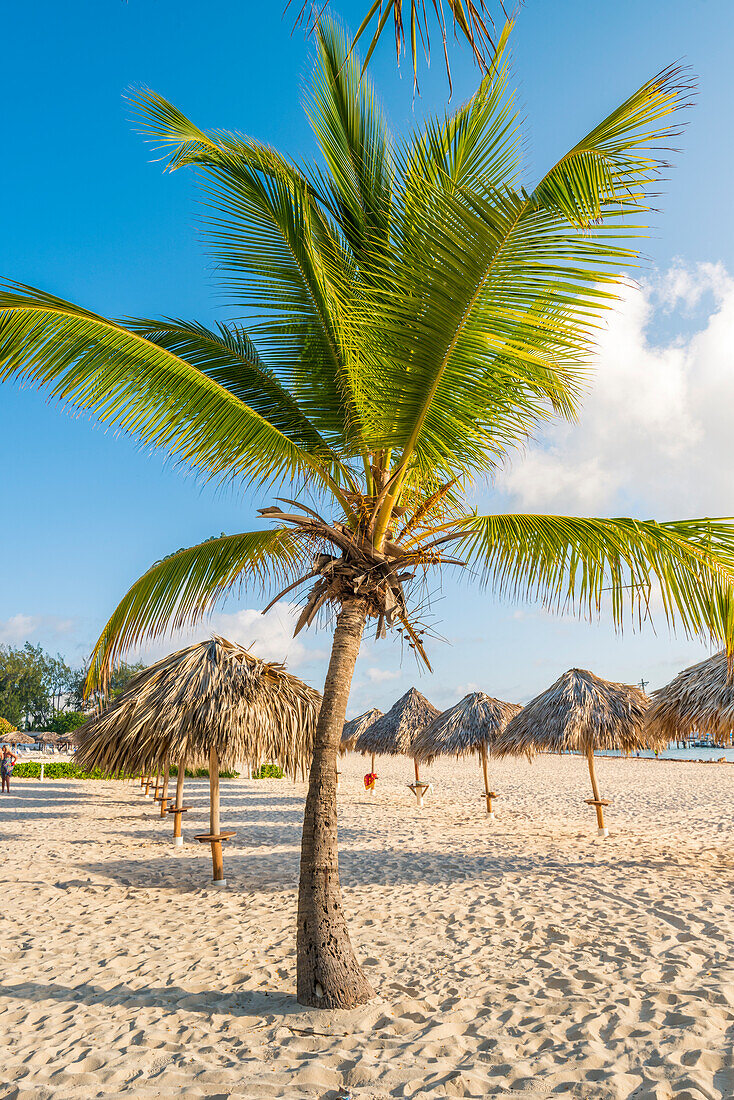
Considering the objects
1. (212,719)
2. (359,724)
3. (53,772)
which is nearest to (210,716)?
(212,719)

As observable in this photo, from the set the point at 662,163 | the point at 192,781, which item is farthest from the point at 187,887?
the point at 192,781

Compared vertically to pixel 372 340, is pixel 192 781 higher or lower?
lower

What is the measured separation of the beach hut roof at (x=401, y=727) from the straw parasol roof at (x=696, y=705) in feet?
33.2

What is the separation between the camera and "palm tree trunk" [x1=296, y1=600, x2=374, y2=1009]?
4.06m

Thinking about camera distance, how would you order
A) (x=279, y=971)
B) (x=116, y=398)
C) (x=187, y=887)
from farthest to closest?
(x=187, y=887) → (x=279, y=971) → (x=116, y=398)

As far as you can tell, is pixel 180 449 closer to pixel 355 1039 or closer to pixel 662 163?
pixel 662 163

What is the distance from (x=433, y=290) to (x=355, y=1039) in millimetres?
4241

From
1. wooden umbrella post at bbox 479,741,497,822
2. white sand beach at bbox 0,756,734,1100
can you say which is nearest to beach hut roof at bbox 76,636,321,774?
white sand beach at bbox 0,756,734,1100

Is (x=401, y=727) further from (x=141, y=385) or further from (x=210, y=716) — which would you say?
(x=141, y=385)

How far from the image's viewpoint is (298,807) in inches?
693

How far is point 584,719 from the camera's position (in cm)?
1238

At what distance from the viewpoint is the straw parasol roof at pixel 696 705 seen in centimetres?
937

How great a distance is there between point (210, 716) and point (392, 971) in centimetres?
418

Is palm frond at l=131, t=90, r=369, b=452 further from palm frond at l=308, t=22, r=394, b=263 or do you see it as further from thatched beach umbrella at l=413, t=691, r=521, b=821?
thatched beach umbrella at l=413, t=691, r=521, b=821
